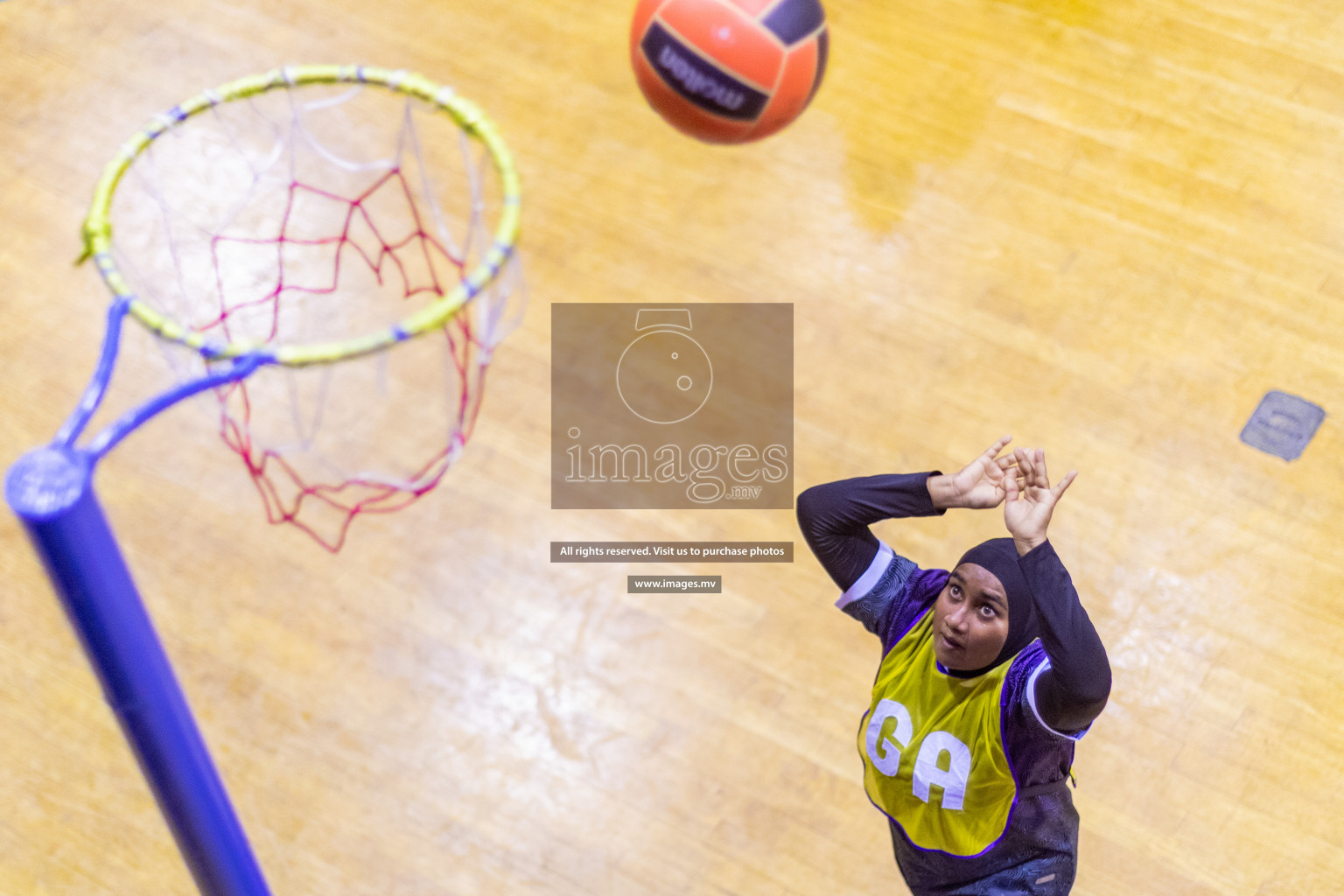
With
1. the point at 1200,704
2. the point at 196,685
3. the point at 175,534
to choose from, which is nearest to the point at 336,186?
the point at 175,534

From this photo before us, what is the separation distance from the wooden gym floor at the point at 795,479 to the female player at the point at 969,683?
656mm

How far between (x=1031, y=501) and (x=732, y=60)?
1145mm

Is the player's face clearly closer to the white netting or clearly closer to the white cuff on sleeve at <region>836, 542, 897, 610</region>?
the white cuff on sleeve at <region>836, 542, 897, 610</region>

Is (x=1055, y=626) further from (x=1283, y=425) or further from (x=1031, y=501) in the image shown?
(x=1283, y=425)

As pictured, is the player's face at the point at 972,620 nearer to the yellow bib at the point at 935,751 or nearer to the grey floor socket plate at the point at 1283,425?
the yellow bib at the point at 935,751

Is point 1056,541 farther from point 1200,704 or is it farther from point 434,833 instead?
point 434,833

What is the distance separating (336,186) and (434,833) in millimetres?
2354

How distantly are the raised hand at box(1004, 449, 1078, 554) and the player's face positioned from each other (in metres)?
0.16

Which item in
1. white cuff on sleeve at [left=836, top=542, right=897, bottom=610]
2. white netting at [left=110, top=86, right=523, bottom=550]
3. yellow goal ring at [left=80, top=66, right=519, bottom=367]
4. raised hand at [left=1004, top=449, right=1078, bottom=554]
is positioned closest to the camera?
yellow goal ring at [left=80, top=66, right=519, bottom=367]

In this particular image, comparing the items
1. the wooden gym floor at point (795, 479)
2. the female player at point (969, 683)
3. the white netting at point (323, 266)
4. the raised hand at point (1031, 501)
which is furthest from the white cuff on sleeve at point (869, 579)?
the white netting at point (323, 266)

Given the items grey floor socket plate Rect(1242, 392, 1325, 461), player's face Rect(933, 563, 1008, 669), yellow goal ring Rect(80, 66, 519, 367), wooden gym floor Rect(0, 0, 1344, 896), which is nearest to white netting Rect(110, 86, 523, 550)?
wooden gym floor Rect(0, 0, 1344, 896)

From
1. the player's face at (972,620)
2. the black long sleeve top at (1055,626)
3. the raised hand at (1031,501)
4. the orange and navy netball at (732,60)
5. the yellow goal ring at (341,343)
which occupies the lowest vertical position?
the player's face at (972,620)

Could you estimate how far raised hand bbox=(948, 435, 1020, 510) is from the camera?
8.79 ft

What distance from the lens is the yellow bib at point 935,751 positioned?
105 inches
